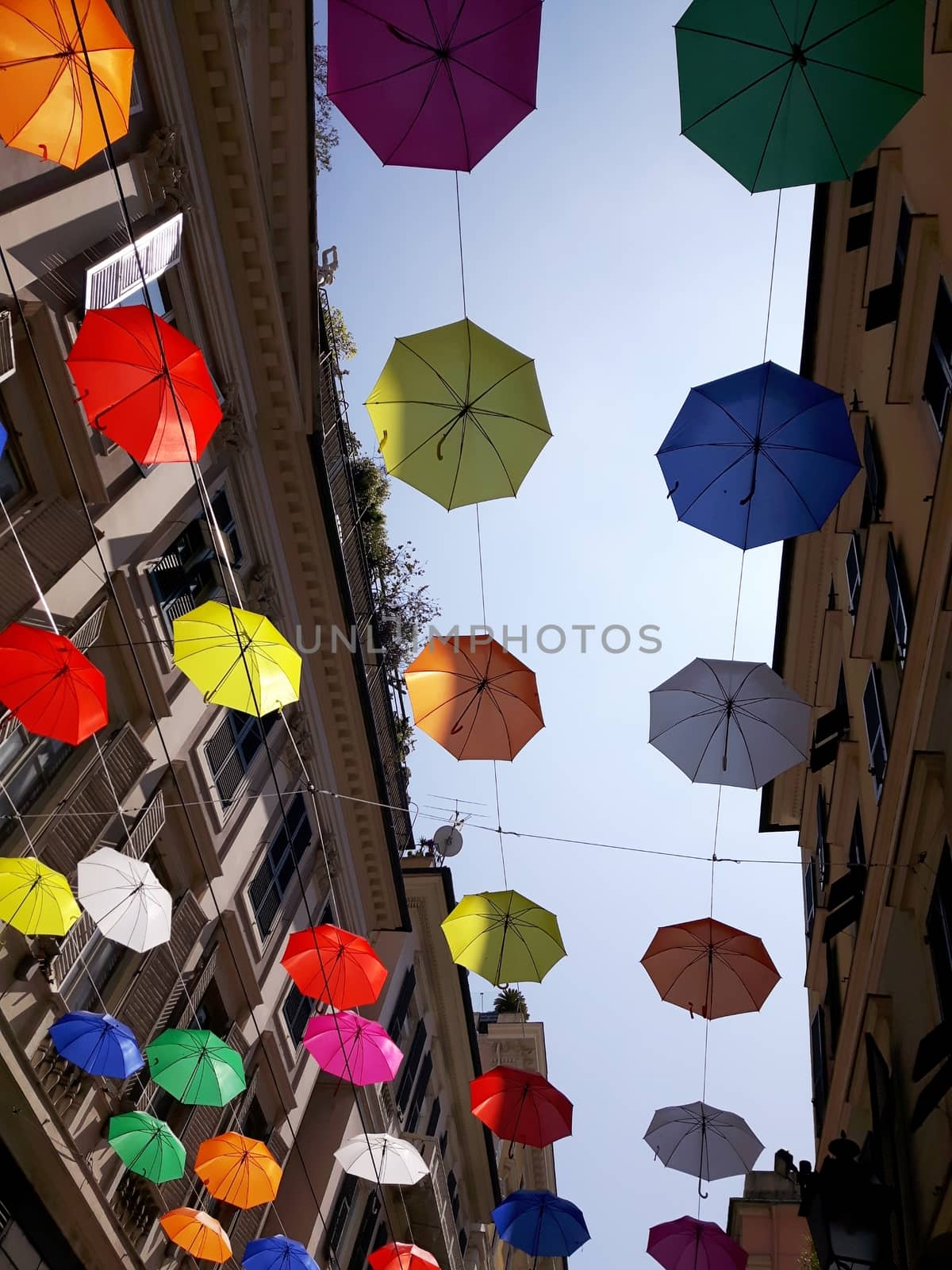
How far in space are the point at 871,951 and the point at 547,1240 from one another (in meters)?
9.87

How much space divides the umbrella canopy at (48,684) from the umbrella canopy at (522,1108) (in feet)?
33.5

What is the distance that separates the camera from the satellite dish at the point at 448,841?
23.7 metres

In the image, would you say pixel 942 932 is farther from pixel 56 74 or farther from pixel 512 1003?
pixel 512 1003

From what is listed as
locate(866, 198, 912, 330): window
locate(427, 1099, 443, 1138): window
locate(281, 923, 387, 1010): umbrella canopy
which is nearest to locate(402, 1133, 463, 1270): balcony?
locate(427, 1099, 443, 1138): window

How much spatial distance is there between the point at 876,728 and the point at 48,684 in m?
10.7

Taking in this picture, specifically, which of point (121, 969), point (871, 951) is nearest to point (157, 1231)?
→ point (121, 969)

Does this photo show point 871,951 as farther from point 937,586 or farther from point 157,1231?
point 157,1231

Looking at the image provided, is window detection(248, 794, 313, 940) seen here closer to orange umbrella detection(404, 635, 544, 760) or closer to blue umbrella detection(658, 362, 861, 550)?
orange umbrella detection(404, 635, 544, 760)

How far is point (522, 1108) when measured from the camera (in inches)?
664

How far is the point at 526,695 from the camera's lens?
13555 mm

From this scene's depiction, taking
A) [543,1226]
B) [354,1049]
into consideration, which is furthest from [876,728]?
[543,1226]

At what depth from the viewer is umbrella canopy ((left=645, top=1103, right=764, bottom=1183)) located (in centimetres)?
1772

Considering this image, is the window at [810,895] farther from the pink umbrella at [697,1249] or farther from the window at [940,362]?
the window at [940,362]

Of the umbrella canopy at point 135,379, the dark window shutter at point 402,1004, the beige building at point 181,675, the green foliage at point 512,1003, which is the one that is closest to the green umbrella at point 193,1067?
the beige building at point 181,675
